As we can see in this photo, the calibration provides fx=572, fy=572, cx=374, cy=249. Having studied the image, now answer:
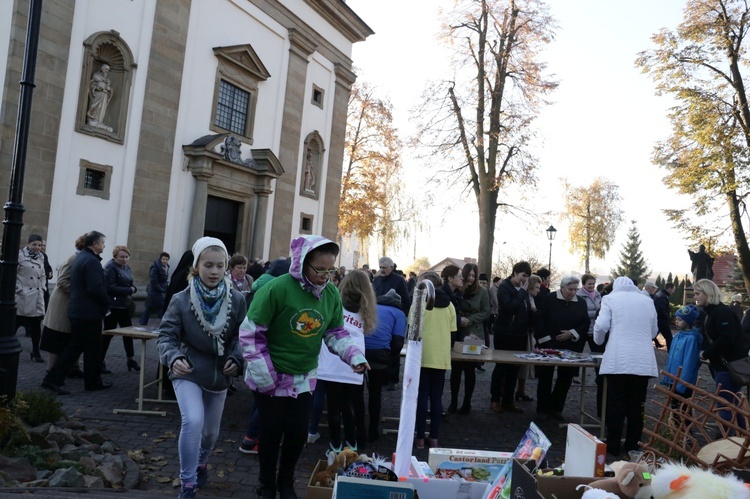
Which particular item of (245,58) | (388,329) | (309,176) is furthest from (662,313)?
(309,176)

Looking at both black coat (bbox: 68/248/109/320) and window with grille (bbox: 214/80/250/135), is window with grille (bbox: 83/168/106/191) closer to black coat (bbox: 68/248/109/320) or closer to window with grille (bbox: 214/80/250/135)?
window with grille (bbox: 214/80/250/135)

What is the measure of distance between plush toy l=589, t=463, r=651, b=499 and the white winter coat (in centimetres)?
432

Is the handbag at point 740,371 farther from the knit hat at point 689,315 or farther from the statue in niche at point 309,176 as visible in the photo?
the statue in niche at point 309,176

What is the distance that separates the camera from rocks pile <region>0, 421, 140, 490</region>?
4238 millimetres

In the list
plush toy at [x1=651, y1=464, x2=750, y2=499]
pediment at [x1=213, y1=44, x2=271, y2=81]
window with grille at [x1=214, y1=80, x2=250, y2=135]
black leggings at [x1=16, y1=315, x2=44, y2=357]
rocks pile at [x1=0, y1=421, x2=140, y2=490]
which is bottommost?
rocks pile at [x1=0, y1=421, x2=140, y2=490]

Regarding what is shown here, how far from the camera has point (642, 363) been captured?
20.9ft

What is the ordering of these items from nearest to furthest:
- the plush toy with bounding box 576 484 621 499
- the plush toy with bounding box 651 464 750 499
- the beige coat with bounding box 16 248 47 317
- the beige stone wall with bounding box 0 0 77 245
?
the plush toy with bounding box 651 464 750 499 < the plush toy with bounding box 576 484 621 499 < the beige coat with bounding box 16 248 47 317 < the beige stone wall with bounding box 0 0 77 245

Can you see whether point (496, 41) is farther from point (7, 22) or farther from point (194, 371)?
point (194, 371)

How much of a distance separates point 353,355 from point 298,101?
21.4 metres

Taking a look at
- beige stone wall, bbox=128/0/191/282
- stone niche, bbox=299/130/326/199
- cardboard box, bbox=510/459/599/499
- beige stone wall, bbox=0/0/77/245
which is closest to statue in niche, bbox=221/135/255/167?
beige stone wall, bbox=128/0/191/282

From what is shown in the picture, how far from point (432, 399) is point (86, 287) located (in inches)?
189

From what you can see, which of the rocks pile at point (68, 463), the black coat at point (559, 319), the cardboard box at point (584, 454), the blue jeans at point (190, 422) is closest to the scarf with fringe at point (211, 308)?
the blue jeans at point (190, 422)

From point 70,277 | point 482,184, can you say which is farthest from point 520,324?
point 482,184

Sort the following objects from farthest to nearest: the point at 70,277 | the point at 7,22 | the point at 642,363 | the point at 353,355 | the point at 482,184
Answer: the point at 482,184
the point at 7,22
the point at 70,277
the point at 642,363
the point at 353,355
